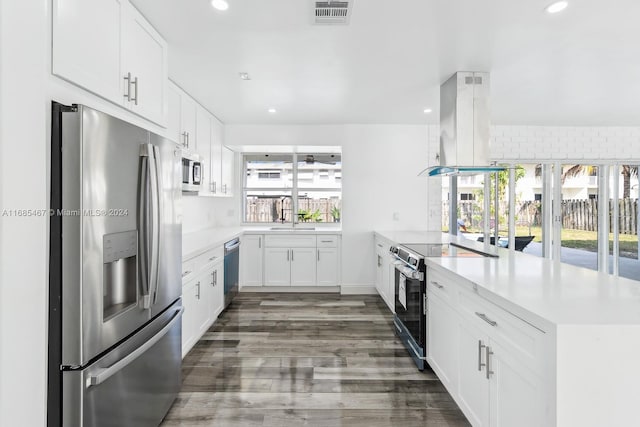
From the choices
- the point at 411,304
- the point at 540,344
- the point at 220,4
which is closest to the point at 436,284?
the point at 411,304

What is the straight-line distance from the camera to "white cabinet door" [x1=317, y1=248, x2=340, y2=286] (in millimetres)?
4859

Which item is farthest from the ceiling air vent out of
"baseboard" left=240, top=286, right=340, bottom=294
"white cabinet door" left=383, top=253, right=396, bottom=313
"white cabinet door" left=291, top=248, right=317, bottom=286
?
"baseboard" left=240, top=286, right=340, bottom=294

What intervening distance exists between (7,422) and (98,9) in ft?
5.62

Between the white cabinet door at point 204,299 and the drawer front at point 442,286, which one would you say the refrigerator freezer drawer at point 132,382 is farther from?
the drawer front at point 442,286

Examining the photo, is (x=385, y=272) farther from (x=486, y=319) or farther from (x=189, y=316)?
(x=486, y=319)

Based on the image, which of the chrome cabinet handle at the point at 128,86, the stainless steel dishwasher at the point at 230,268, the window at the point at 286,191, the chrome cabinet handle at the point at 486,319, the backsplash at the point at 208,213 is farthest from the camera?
the window at the point at 286,191

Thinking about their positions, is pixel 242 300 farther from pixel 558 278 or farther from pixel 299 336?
pixel 558 278

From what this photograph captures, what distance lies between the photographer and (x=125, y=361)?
1.54 m

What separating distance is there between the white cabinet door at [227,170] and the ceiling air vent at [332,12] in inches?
119

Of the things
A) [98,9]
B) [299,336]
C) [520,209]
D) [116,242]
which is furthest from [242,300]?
[520,209]

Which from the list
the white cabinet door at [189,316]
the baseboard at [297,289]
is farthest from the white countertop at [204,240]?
the baseboard at [297,289]

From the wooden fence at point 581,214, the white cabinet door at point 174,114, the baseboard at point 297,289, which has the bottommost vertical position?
the baseboard at point 297,289

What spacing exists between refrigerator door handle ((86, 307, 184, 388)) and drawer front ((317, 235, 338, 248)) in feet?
9.70

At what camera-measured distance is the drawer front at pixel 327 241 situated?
4.86 m
